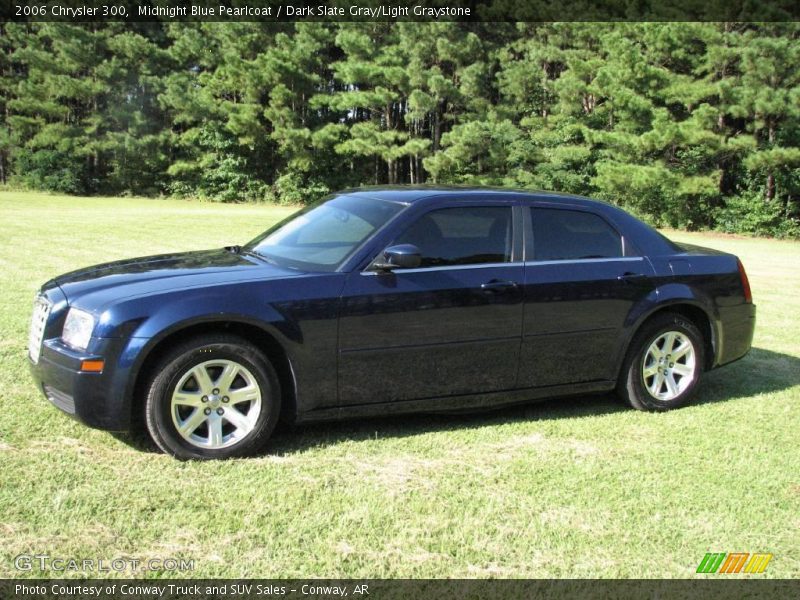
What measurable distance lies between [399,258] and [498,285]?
0.75 m

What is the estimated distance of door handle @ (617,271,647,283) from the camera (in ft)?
17.0

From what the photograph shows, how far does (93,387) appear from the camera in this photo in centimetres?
392

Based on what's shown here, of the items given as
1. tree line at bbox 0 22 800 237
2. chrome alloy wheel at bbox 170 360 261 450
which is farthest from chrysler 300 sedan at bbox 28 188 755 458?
tree line at bbox 0 22 800 237

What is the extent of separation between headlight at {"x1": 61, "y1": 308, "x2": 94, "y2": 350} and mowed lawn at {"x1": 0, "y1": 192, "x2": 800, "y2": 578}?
65 centimetres

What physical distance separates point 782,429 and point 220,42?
147ft

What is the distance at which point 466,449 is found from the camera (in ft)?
14.8

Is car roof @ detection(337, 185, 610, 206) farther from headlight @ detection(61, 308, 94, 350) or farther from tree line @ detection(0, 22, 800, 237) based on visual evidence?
tree line @ detection(0, 22, 800, 237)

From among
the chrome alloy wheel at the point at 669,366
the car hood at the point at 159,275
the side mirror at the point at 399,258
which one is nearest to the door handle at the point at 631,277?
the chrome alloy wheel at the point at 669,366

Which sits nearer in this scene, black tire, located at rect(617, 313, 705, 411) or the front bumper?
the front bumper

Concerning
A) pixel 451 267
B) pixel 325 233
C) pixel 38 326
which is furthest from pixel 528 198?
pixel 38 326

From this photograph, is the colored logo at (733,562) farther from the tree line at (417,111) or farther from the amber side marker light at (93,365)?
the tree line at (417,111)

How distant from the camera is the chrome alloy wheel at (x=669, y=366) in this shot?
17.7 feet

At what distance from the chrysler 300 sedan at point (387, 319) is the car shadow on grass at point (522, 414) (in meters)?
0.22

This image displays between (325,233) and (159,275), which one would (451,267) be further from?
(159,275)
